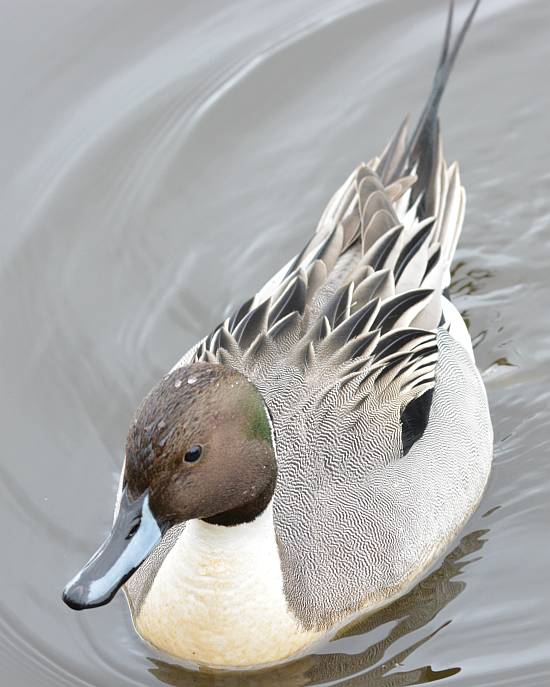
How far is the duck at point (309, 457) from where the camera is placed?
3.39 m

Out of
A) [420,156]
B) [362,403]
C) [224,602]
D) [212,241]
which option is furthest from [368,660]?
[212,241]

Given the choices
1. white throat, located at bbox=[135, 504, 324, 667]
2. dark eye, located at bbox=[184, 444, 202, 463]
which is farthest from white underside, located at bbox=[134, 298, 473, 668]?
dark eye, located at bbox=[184, 444, 202, 463]

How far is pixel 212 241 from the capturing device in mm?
5742

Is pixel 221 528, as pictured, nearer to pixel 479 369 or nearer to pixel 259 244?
pixel 479 369

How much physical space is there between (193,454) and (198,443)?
0.11 ft

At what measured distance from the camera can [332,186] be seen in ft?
19.4

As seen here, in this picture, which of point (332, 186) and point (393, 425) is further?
point (332, 186)

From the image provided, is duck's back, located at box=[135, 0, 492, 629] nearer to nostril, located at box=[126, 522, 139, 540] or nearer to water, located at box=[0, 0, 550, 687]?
water, located at box=[0, 0, 550, 687]

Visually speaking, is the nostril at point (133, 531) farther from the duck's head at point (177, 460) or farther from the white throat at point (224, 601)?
the white throat at point (224, 601)

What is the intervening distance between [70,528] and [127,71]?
2.49 metres

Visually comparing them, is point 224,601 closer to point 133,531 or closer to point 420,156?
point 133,531

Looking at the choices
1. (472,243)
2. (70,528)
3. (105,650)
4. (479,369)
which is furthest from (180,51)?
(105,650)

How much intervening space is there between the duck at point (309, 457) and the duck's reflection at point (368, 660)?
0.05 m

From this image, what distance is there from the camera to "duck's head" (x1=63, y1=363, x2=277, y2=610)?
3322 millimetres
